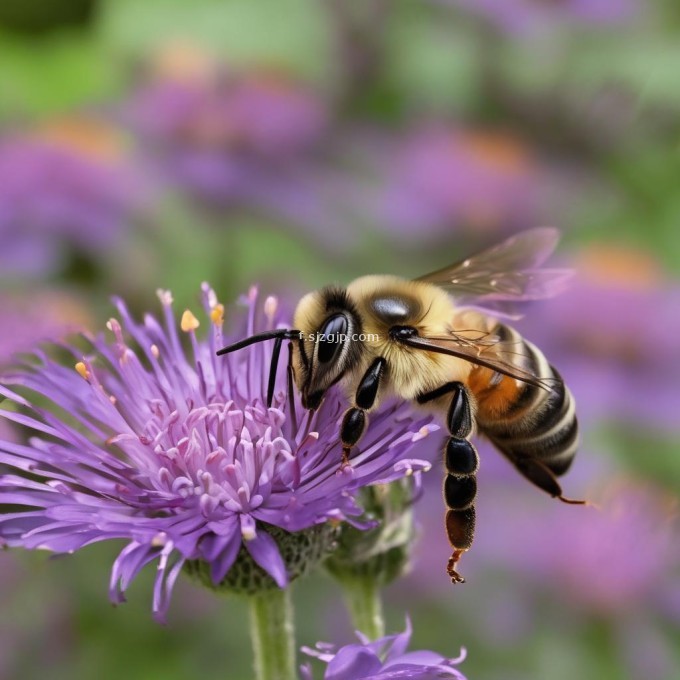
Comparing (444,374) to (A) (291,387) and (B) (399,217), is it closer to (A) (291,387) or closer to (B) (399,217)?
(A) (291,387)

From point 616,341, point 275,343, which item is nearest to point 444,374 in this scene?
point 275,343

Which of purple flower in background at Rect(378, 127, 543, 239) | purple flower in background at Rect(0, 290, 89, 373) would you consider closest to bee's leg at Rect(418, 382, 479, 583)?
purple flower in background at Rect(0, 290, 89, 373)

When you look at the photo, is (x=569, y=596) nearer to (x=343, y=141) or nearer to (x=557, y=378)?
(x=557, y=378)

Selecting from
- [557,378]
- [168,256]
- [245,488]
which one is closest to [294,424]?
[245,488]

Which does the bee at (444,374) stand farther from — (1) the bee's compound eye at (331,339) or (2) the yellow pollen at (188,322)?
(2) the yellow pollen at (188,322)

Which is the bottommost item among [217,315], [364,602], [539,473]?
[364,602]

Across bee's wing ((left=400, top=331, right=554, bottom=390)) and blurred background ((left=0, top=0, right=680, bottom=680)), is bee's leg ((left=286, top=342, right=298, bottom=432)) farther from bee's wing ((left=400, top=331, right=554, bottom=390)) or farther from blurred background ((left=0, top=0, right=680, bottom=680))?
blurred background ((left=0, top=0, right=680, bottom=680))
